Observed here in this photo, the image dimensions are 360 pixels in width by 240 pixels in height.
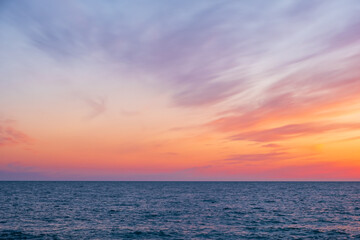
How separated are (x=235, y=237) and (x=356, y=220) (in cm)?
2709

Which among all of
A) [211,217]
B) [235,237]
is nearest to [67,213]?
[211,217]

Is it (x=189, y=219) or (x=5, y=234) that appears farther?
(x=189, y=219)

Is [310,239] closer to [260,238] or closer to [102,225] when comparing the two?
[260,238]

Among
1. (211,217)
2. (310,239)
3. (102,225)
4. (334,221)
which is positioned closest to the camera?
(310,239)

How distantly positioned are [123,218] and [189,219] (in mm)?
11835

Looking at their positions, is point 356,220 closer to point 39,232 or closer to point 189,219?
point 189,219

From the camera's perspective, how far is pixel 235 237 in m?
37.0

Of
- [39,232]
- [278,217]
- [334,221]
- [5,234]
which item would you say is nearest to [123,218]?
[39,232]

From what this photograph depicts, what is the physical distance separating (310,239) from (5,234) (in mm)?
39627

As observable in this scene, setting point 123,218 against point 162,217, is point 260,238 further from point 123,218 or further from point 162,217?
point 123,218

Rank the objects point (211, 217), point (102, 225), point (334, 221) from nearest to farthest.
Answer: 1. point (102, 225)
2. point (334, 221)
3. point (211, 217)

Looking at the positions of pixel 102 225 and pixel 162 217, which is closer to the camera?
pixel 102 225

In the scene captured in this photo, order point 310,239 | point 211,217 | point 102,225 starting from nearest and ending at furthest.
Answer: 1. point 310,239
2. point 102,225
3. point 211,217

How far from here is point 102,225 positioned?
141 feet
